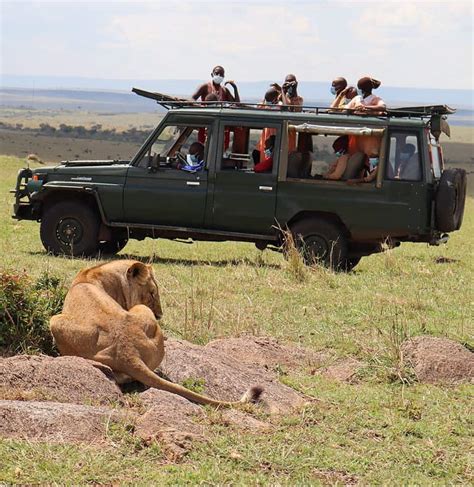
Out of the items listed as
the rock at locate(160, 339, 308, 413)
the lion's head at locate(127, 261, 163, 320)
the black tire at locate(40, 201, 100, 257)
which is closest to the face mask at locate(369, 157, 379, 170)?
the black tire at locate(40, 201, 100, 257)

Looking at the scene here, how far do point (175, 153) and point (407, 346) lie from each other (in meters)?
6.06

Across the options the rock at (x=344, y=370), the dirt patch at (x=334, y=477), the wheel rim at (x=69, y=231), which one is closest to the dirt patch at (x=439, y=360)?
the rock at (x=344, y=370)

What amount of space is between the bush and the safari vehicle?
17.7 feet

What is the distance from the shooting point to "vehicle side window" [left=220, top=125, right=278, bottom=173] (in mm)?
13680

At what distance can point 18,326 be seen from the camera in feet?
25.8

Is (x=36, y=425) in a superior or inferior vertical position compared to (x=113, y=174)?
inferior

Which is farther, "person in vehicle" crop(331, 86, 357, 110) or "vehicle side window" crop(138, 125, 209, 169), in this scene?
Answer: "person in vehicle" crop(331, 86, 357, 110)

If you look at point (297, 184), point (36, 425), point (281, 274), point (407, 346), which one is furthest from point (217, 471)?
point (297, 184)

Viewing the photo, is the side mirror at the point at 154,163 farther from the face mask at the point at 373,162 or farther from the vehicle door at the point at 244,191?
the face mask at the point at 373,162

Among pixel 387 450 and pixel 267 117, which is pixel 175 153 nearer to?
pixel 267 117

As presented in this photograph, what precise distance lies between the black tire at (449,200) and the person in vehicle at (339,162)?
120 cm

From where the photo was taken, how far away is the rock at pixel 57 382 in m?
6.58

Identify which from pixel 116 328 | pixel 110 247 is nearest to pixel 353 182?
pixel 110 247

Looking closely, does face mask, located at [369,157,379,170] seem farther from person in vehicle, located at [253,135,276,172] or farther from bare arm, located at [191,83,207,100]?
bare arm, located at [191,83,207,100]
